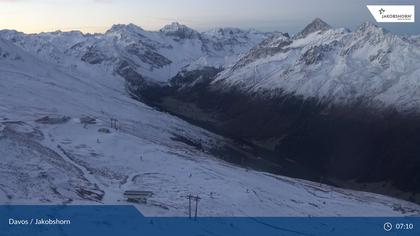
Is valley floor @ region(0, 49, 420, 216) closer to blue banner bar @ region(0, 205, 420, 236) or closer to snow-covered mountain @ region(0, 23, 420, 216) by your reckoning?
snow-covered mountain @ region(0, 23, 420, 216)

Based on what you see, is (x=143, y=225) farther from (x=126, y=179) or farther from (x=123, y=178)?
(x=123, y=178)

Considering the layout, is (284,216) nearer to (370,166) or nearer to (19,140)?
(19,140)

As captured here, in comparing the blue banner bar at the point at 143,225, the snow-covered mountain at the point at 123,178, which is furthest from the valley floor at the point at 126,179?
the blue banner bar at the point at 143,225

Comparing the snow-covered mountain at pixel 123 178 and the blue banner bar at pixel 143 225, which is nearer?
the blue banner bar at pixel 143 225

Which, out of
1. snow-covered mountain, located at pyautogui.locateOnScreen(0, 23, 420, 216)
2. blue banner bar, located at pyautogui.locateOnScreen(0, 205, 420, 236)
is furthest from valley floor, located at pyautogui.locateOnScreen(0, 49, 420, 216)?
blue banner bar, located at pyautogui.locateOnScreen(0, 205, 420, 236)

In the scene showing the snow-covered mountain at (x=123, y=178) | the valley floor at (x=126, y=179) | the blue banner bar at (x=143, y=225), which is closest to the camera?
the blue banner bar at (x=143, y=225)

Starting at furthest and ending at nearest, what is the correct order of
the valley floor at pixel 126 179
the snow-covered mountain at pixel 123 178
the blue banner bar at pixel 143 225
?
the snow-covered mountain at pixel 123 178, the valley floor at pixel 126 179, the blue banner bar at pixel 143 225

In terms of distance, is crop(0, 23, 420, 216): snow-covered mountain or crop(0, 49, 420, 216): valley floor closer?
crop(0, 49, 420, 216): valley floor

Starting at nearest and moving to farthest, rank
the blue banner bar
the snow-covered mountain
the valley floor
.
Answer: the blue banner bar → the valley floor → the snow-covered mountain

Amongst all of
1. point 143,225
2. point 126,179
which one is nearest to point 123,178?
point 126,179

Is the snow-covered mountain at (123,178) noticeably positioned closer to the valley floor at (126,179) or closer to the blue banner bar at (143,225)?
the valley floor at (126,179)

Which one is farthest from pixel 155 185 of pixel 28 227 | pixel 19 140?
pixel 28 227
